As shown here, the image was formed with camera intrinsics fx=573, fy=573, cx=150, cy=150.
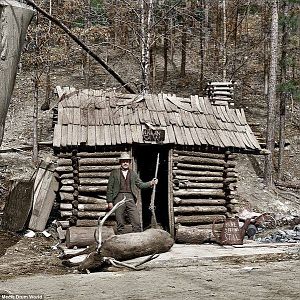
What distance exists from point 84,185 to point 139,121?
71.7 inches

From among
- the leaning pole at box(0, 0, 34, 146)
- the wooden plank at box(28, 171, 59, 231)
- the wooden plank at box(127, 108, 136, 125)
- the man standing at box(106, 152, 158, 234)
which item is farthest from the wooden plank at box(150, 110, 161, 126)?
the leaning pole at box(0, 0, 34, 146)

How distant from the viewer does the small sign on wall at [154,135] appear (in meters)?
11.9

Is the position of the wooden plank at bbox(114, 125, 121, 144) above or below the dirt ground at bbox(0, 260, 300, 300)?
above

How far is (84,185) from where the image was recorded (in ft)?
39.5

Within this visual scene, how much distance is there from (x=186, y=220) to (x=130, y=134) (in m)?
2.20

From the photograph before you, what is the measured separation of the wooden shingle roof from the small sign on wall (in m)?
0.10

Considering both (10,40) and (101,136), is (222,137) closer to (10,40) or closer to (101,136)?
(101,136)

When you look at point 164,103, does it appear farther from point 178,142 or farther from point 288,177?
point 288,177

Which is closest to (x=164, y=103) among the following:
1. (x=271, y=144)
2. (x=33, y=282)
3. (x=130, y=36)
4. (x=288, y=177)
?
(x=33, y=282)

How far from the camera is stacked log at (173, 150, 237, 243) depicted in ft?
39.9

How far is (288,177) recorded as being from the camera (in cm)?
2373

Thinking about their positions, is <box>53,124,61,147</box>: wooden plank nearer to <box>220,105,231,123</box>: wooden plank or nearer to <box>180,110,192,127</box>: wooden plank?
<box>180,110,192,127</box>: wooden plank

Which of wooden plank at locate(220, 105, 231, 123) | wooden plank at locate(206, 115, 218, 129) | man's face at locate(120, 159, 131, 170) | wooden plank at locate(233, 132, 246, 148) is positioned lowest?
man's face at locate(120, 159, 131, 170)

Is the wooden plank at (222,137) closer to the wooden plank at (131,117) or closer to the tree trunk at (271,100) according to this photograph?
the wooden plank at (131,117)
